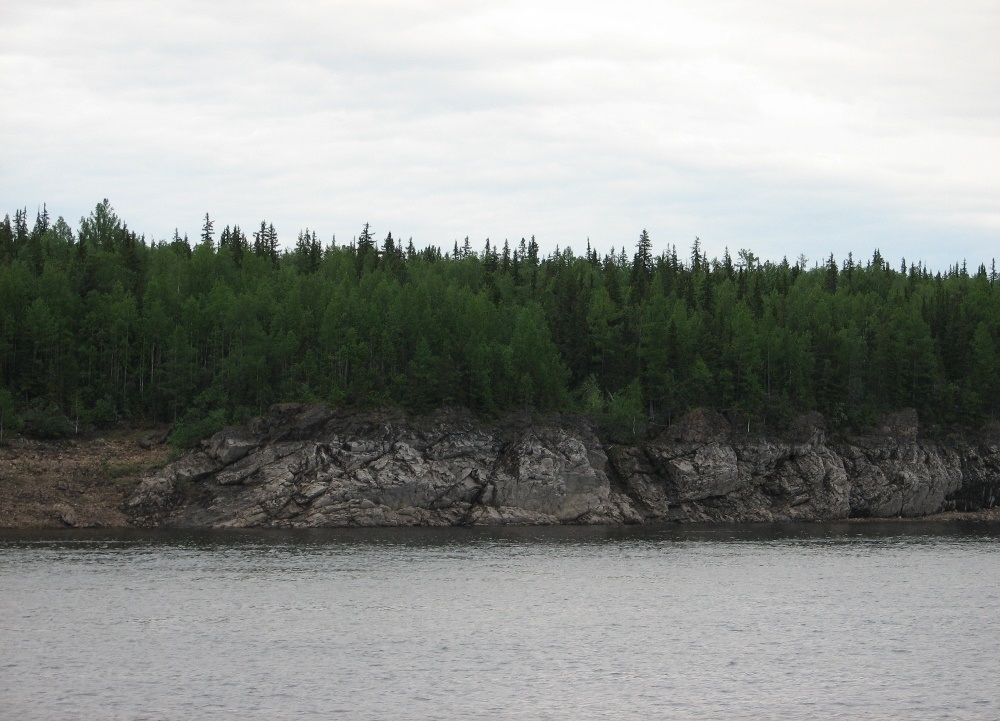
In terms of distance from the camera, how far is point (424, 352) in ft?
387

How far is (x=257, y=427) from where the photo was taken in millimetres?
108750

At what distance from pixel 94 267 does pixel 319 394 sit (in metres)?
47.4

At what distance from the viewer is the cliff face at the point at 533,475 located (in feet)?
336

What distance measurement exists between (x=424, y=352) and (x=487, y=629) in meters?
64.4

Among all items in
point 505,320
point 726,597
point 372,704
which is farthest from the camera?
point 505,320

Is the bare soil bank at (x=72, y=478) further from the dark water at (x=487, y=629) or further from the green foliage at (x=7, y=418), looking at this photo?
the dark water at (x=487, y=629)

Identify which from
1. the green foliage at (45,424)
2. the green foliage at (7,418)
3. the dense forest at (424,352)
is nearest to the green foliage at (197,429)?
the dense forest at (424,352)

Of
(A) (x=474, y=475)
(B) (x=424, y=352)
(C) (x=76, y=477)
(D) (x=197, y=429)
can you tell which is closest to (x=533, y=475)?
(A) (x=474, y=475)

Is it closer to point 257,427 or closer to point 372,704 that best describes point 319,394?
point 257,427

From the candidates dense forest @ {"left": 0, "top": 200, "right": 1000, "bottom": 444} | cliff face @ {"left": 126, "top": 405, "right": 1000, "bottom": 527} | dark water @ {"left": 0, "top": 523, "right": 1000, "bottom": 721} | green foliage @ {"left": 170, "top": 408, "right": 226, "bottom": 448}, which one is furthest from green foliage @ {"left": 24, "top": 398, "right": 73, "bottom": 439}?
dark water @ {"left": 0, "top": 523, "right": 1000, "bottom": 721}

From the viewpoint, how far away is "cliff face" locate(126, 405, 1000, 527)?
10256cm

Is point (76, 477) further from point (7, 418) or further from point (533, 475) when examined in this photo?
point (533, 475)

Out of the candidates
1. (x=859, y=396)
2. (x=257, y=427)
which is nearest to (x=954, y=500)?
(x=859, y=396)

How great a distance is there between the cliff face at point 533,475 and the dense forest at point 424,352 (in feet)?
16.2
